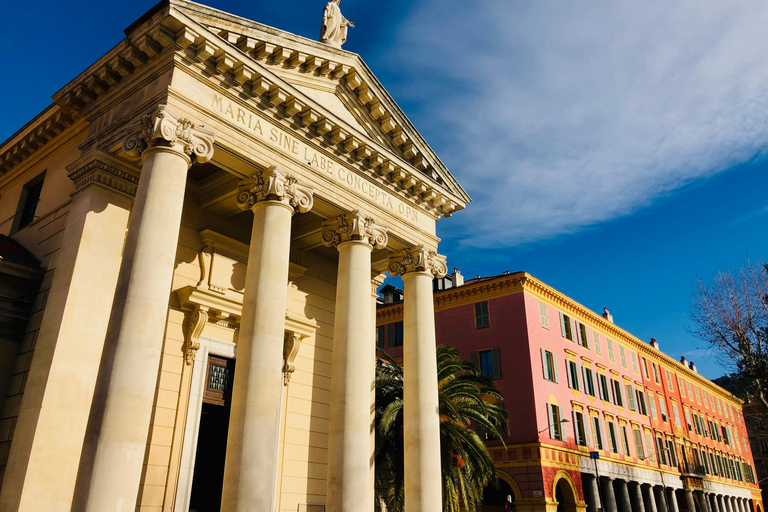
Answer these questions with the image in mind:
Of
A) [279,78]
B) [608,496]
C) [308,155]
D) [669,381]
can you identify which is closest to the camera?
[279,78]

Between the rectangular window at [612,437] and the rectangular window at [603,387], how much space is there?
1690mm

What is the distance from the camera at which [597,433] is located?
39406mm

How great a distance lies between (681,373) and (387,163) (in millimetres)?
53972

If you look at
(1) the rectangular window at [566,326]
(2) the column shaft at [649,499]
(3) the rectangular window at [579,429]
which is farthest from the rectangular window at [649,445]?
(1) the rectangular window at [566,326]

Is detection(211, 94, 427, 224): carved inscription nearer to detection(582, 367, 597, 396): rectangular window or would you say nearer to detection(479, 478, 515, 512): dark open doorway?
detection(479, 478, 515, 512): dark open doorway

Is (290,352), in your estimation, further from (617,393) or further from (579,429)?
(617,393)

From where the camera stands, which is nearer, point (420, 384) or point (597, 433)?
point (420, 384)

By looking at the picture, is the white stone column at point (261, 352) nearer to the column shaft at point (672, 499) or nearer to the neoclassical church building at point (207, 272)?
the neoclassical church building at point (207, 272)

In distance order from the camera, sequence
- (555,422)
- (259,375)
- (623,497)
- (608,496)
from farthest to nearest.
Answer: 1. (623,497)
2. (608,496)
3. (555,422)
4. (259,375)

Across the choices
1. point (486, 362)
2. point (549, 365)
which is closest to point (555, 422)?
point (549, 365)

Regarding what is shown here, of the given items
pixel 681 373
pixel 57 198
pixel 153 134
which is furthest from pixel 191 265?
pixel 681 373

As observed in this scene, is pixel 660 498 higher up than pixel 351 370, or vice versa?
pixel 351 370

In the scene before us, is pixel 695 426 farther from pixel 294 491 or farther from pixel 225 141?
pixel 225 141

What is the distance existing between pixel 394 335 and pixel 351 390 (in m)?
28.5
